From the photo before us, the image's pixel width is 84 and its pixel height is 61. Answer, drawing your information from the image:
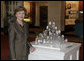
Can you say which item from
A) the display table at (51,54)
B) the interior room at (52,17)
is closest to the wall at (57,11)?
the interior room at (52,17)

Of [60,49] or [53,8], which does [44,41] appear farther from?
[53,8]

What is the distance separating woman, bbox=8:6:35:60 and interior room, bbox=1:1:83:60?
5840 mm

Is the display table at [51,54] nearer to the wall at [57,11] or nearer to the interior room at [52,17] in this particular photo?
the interior room at [52,17]

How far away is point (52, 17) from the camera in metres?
11.2

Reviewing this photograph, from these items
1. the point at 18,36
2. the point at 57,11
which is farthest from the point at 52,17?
the point at 18,36

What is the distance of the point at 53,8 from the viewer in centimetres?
1123

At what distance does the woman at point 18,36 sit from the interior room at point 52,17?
5840 mm

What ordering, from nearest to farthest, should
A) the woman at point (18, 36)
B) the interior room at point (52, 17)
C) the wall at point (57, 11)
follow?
the woman at point (18, 36) → the interior room at point (52, 17) → the wall at point (57, 11)

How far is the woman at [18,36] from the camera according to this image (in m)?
2.45

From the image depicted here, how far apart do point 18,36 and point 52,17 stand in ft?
28.9

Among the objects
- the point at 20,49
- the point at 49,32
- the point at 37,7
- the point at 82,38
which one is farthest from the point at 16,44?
the point at 37,7

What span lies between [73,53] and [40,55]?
0.67 meters

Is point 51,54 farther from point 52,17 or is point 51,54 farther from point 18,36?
point 52,17

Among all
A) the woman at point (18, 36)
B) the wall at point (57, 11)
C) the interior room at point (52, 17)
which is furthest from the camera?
the wall at point (57, 11)
